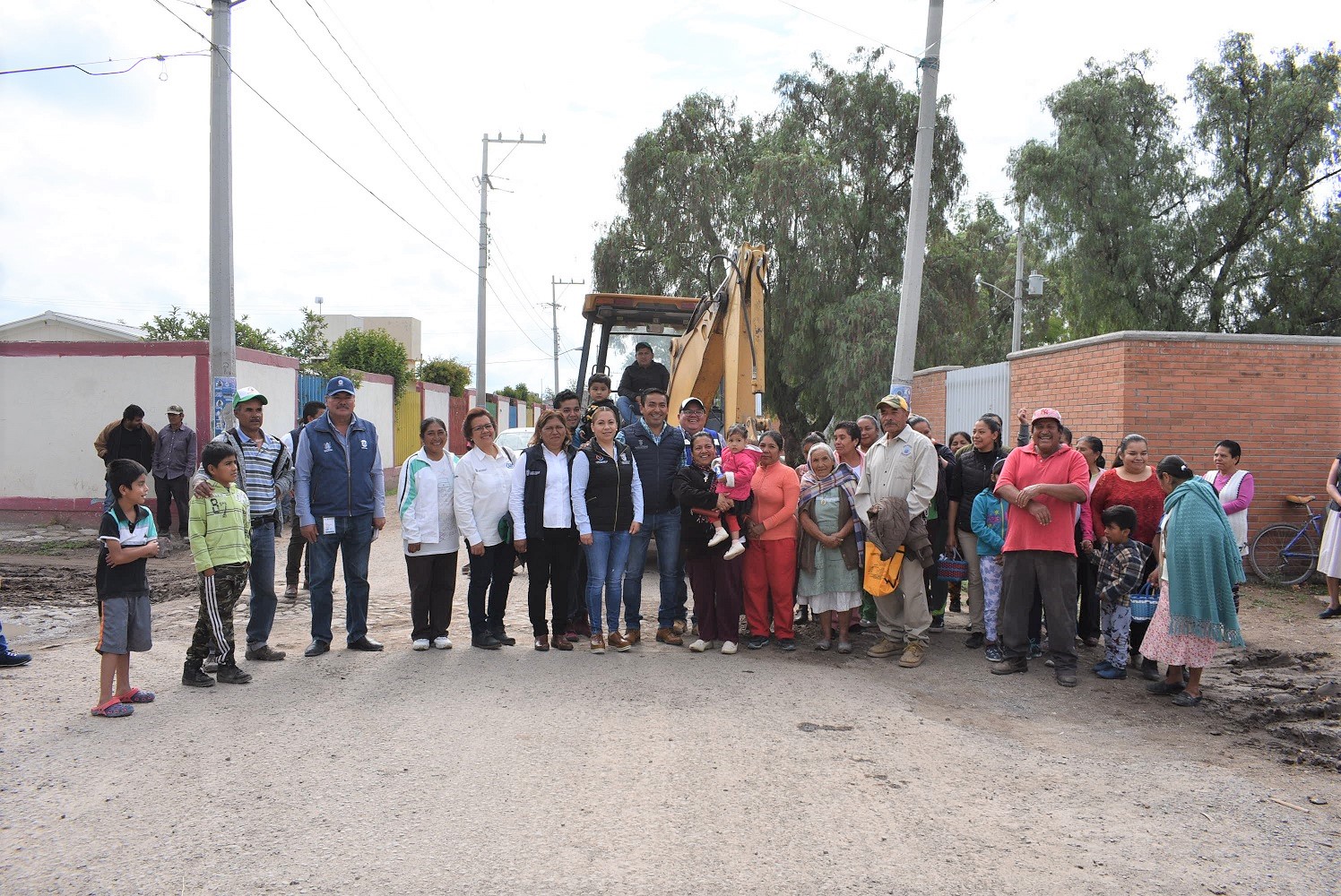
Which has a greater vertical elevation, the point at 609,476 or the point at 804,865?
the point at 609,476

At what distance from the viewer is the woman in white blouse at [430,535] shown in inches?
270

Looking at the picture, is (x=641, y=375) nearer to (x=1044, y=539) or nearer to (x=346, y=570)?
(x=346, y=570)

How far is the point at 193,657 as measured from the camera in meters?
5.89

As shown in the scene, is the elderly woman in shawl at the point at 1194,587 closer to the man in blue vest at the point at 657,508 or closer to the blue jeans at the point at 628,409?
the man in blue vest at the point at 657,508

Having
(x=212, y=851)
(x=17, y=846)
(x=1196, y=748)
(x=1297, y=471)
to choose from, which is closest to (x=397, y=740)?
(x=212, y=851)

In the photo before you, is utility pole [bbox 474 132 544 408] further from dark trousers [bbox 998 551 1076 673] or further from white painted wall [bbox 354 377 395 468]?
dark trousers [bbox 998 551 1076 673]

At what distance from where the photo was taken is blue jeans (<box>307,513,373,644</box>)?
6.75 metres

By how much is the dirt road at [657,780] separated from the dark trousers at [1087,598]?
948mm

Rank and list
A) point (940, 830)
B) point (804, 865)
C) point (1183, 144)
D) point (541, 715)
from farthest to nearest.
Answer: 1. point (1183, 144)
2. point (541, 715)
3. point (940, 830)
4. point (804, 865)

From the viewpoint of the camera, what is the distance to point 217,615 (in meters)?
5.97

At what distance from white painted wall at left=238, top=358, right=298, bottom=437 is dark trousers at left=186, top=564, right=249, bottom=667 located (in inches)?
390

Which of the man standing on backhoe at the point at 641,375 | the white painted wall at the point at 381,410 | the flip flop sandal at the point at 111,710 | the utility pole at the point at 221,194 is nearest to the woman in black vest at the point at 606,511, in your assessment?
the flip flop sandal at the point at 111,710

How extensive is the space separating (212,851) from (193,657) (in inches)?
104

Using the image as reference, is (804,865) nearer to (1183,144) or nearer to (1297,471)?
(1297,471)
